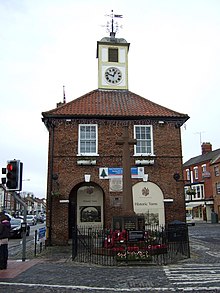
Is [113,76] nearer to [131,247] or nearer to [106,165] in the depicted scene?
[106,165]

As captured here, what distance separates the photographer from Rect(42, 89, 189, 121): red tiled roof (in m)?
18.9

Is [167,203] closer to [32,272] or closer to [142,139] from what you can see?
[142,139]

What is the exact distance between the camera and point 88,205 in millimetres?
19094

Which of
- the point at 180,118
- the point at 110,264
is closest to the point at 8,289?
the point at 110,264

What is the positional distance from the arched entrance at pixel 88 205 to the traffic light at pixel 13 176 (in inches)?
262

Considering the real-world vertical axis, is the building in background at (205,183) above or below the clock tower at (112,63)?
below

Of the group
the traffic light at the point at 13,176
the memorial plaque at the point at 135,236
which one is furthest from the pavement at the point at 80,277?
the traffic light at the point at 13,176

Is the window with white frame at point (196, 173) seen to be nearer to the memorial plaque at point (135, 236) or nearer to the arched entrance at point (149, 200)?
the arched entrance at point (149, 200)

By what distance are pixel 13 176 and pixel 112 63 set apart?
514 inches

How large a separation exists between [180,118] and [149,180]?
4007 mm

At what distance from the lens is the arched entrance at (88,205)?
1894cm

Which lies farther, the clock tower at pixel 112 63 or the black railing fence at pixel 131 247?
the clock tower at pixel 112 63

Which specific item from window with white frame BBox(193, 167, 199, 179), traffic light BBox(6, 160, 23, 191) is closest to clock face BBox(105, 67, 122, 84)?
traffic light BBox(6, 160, 23, 191)

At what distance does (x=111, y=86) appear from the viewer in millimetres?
22453
